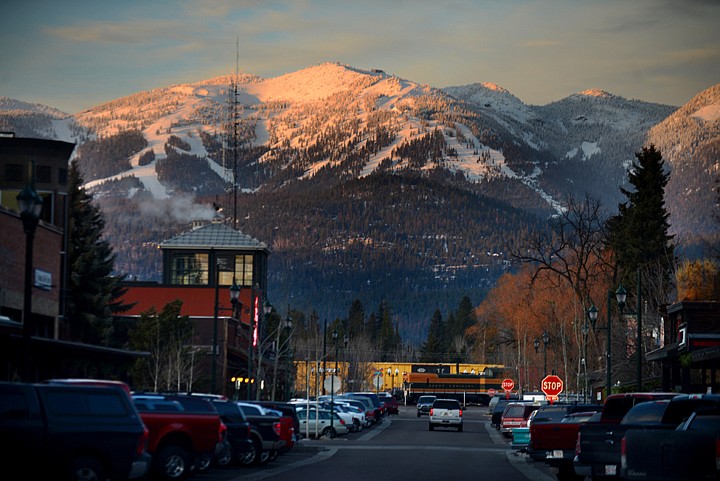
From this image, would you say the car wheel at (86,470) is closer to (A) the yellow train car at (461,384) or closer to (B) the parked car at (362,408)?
(B) the parked car at (362,408)

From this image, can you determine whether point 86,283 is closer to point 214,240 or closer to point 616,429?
point 214,240

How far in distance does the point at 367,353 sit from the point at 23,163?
122604 mm

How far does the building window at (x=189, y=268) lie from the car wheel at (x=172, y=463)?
8688 cm

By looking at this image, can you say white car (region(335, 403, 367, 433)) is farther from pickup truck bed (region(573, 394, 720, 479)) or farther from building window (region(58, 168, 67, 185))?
pickup truck bed (region(573, 394, 720, 479))

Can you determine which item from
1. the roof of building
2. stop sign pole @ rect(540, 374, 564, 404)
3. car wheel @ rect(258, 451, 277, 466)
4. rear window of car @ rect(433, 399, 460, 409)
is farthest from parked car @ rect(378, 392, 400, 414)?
car wheel @ rect(258, 451, 277, 466)

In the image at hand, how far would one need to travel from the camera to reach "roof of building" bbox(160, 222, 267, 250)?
113062mm

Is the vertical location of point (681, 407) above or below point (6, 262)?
below

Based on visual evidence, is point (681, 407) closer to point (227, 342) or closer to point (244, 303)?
point (227, 342)

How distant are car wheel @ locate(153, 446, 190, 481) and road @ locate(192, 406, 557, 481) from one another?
5.94 feet

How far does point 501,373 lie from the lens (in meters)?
154

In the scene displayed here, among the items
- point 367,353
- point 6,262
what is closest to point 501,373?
point 367,353

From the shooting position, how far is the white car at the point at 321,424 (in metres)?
57.0

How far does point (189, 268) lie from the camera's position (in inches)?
4530

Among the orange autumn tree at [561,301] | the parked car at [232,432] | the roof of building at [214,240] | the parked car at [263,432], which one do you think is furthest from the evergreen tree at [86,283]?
the parked car at [232,432]
